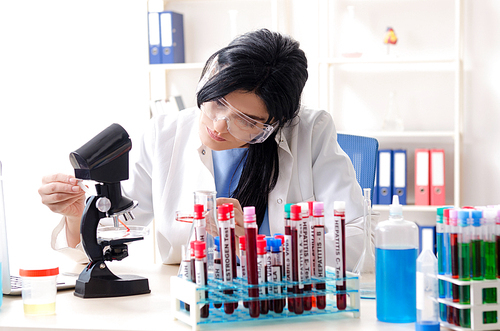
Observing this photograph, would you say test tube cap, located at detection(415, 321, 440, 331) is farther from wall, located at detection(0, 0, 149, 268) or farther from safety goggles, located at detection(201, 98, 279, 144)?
wall, located at detection(0, 0, 149, 268)

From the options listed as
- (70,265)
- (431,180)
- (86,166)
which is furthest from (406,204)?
(86,166)

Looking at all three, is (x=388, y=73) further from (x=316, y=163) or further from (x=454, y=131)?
(x=316, y=163)

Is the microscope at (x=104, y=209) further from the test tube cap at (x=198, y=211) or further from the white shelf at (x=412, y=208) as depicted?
the white shelf at (x=412, y=208)

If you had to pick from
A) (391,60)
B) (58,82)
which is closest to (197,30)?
(58,82)

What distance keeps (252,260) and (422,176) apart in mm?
2501

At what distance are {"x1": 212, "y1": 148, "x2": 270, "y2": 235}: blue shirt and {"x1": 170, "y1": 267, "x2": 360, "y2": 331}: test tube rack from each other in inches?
30.5

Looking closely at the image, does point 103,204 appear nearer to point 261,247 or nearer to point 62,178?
point 62,178

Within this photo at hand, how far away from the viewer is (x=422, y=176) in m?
3.25

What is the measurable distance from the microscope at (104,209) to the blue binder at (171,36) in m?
2.23

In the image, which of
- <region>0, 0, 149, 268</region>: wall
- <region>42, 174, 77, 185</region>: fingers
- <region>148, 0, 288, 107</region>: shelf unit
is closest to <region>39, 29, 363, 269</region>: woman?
<region>42, 174, 77, 185</region>: fingers

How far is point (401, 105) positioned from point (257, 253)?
8.89 ft

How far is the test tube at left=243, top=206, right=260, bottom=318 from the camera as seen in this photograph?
3.16ft

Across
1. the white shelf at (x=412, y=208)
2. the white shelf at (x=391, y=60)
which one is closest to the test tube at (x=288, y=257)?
the white shelf at (x=412, y=208)

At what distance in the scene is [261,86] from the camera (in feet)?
4.66
